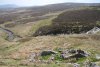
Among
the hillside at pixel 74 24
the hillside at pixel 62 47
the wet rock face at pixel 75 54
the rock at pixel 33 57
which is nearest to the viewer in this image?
the hillside at pixel 62 47

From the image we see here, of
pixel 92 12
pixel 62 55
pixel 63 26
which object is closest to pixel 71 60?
pixel 62 55

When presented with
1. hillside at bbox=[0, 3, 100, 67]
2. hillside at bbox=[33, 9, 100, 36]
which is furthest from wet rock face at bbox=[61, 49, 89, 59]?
hillside at bbox=[33, 9, 100, 36]

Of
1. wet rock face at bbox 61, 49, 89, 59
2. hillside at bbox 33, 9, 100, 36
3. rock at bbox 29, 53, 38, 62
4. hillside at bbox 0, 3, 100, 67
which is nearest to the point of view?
hillside at bbox 0, 3, 100, 67

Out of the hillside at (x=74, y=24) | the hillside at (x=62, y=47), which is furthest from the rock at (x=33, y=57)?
the hillside at (x=74, y=24)

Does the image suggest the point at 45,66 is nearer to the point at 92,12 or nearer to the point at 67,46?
the point at 67,46

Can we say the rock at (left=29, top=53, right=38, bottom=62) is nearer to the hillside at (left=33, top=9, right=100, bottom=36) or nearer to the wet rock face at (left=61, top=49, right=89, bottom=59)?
the wet rock face at (left=61, top=49, right=89, bottom=59)

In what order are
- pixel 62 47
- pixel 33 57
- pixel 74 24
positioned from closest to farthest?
pixel 33 57 → pixel 62 47 → pixel 74 24

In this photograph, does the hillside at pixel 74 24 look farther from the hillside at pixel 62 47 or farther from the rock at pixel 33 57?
the rock at pixel 33 57

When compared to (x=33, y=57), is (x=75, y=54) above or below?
above

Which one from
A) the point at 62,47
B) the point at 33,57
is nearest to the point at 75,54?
the point at 33,57

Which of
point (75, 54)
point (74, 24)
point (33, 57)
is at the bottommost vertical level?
point (33, 57)

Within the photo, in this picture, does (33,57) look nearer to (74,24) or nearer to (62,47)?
(62,47)
